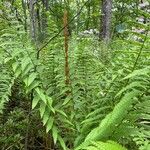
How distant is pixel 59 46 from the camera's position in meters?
3.95

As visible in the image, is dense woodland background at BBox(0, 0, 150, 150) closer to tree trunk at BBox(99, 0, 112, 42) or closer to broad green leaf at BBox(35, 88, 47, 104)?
broad green leaf at BBox(35, 88, 47, 104)

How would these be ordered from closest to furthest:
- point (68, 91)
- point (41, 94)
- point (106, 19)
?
point (41, 94), point (68, 91), point (106, 19)

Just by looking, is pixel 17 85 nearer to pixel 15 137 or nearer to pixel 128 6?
pixel 15 137

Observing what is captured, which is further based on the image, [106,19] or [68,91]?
[106,19]

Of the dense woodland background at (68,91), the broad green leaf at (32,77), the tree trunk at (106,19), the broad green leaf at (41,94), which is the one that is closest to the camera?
the dense woodland background at (68,91)

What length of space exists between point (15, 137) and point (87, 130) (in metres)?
0.85

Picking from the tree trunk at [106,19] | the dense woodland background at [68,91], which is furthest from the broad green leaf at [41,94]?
the tree trunk at [106,19]

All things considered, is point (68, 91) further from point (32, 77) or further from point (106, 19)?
point (106, 19)

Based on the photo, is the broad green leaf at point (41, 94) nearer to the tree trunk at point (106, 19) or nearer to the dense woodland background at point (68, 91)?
the dense woodland background at point (68, 91)

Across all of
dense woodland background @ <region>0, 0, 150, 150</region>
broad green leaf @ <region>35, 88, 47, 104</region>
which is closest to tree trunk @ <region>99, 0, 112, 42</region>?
dense woodland background @ <region>0, 0, 150, 150</region>

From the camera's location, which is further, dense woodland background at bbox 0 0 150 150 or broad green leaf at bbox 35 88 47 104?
broad green leaf at bbox 35 88 47 104

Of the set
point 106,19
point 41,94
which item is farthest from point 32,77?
point 106,19

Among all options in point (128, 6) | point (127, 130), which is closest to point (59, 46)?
point (127, 130)

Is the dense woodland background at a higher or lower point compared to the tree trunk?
higher
